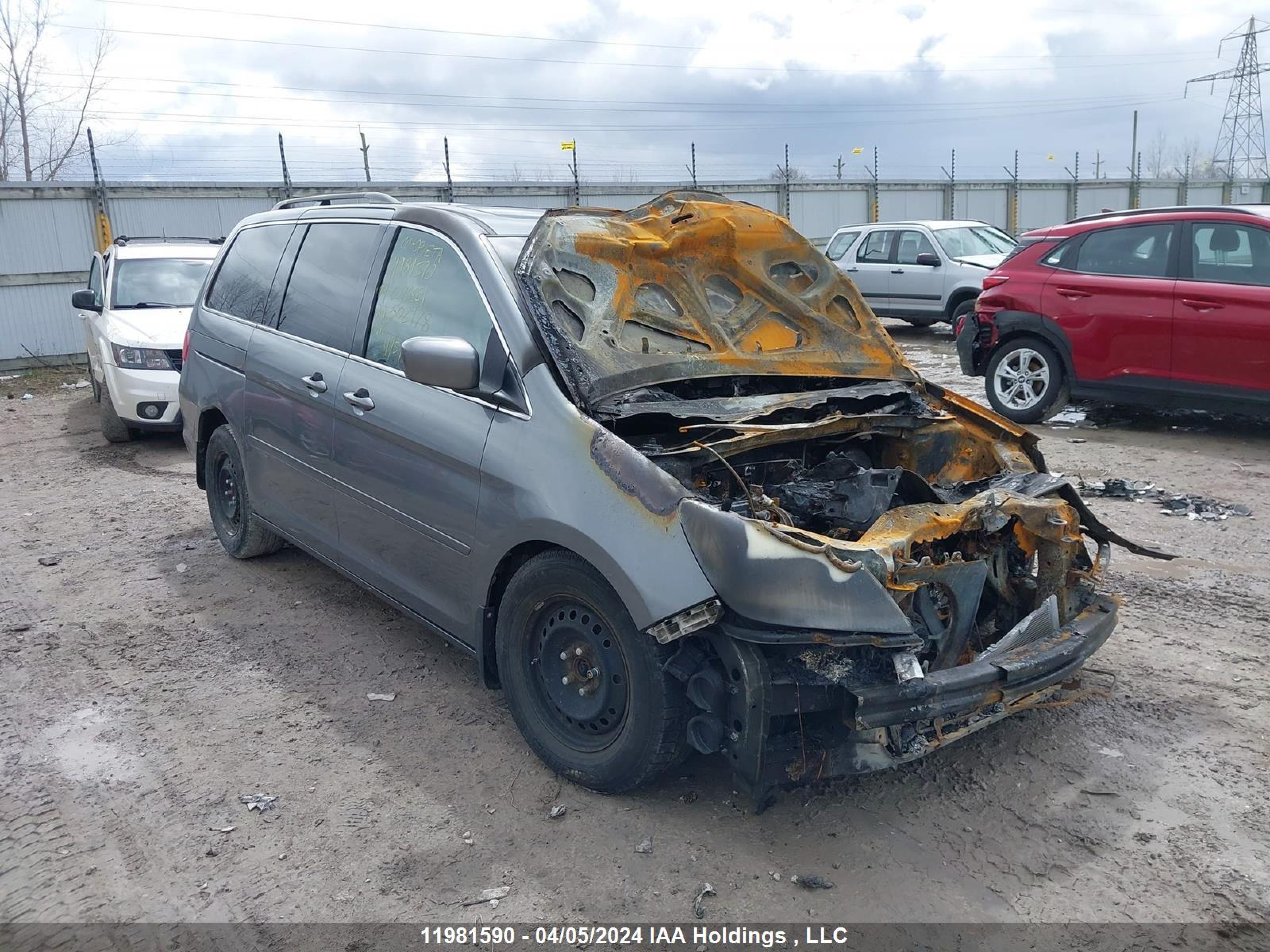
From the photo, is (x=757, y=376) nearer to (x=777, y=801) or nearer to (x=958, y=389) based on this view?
(x=777, y=801)

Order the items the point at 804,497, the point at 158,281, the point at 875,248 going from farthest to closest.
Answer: the point at 875,248
the point at 158,281
the point at 804,497

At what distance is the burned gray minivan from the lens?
9.93 ft

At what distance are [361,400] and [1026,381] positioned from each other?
6.84m

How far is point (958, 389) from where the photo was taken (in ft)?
36.3

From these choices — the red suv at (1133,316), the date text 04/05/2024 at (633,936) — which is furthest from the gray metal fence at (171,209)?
the date text 04/05/2024 at (633,936)

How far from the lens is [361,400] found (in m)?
4.26

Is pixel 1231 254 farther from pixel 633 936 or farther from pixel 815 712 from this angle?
pixel 633 936

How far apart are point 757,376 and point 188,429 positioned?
378cm

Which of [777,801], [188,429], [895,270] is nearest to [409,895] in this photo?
[777,801]

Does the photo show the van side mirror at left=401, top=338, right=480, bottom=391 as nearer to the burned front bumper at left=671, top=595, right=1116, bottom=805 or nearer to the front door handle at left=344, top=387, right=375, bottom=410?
the front door handle at left=344, top=387, right=375, bottom=410

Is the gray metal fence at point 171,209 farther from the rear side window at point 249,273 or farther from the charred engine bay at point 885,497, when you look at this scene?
the charred engine bay at point 885,497

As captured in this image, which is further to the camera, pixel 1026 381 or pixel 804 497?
pixel 1026 381

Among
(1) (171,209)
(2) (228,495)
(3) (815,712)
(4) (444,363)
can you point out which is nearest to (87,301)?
(2) (228,495)

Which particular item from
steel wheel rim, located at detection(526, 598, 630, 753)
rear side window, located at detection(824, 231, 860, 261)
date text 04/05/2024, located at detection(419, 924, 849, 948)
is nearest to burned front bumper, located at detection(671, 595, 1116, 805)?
steel wheel rim, located at detection(526, 598, 630, 753)
